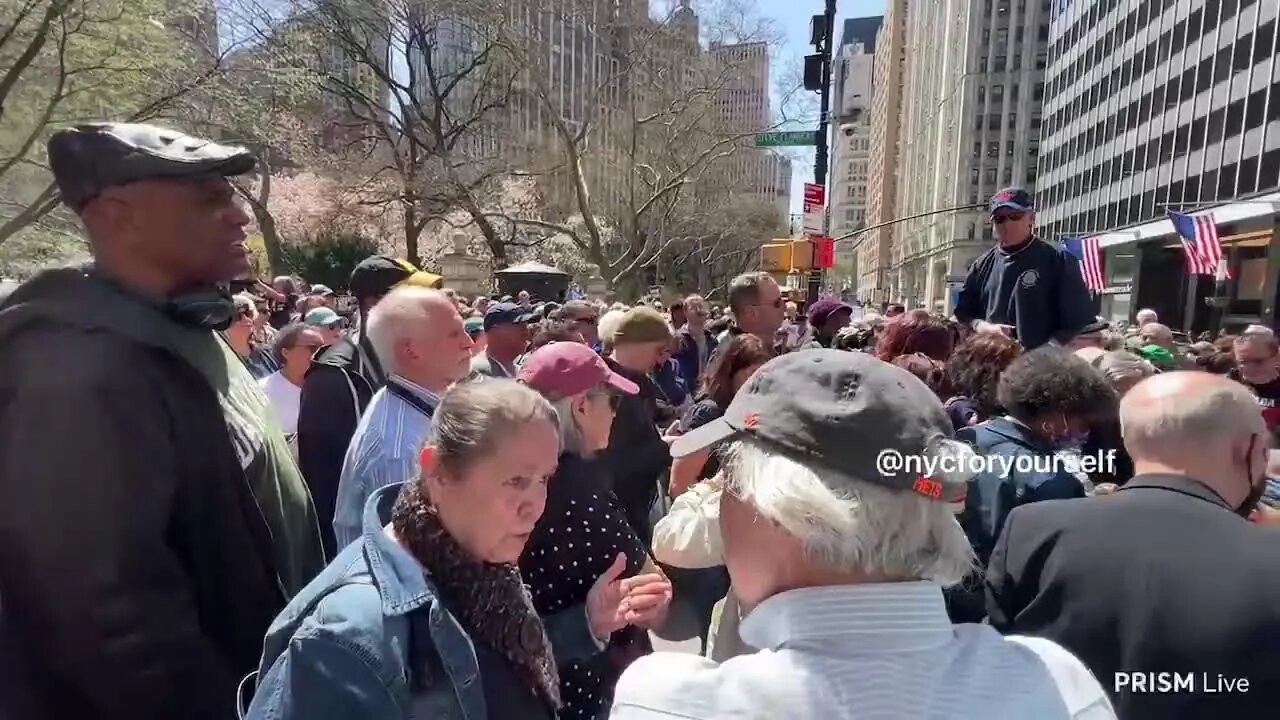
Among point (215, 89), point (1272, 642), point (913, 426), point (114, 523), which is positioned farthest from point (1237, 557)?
point (215, 89)

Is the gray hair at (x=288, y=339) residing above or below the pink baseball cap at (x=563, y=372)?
below

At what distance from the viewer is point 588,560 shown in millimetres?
2254

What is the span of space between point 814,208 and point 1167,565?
12825 mm

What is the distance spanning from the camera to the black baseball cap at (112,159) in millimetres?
1705

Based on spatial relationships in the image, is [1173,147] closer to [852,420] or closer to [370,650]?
[852,420]

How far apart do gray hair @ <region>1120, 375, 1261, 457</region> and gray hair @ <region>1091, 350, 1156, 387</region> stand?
1.62 m

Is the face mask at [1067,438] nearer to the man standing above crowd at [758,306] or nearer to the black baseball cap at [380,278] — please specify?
the man standing above crowd at [758,306]

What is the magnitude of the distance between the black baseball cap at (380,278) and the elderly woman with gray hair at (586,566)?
2039mm

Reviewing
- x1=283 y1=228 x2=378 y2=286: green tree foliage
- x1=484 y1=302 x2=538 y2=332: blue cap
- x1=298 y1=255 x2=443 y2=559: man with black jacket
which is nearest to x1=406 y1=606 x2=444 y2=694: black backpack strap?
x1=298 y1=255 x2=443 y2=559: man with black jacket

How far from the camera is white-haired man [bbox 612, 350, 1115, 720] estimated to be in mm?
993

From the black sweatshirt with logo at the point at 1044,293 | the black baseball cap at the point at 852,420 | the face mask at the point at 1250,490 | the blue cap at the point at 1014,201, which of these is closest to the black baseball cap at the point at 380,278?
the blue cap at the point at 1014,201

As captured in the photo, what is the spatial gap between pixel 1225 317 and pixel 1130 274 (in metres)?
11.9

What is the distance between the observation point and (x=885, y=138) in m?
128

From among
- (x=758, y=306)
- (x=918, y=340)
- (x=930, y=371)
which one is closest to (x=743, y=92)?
(x=758, y=306)
